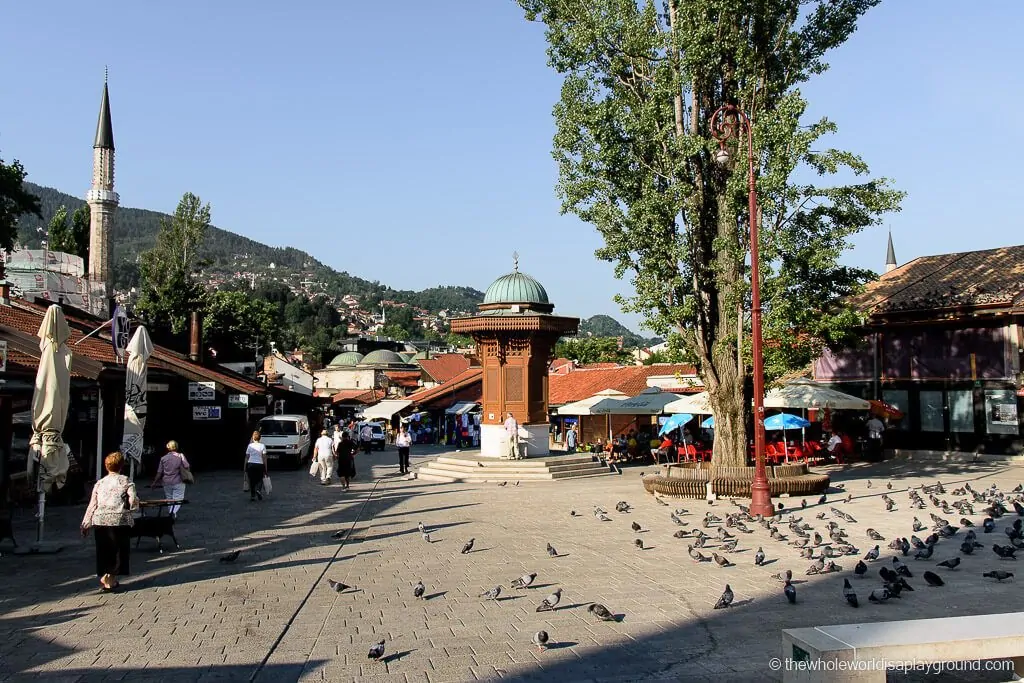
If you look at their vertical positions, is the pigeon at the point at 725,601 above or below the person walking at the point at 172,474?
below

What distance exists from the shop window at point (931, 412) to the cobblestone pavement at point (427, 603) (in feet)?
45.2

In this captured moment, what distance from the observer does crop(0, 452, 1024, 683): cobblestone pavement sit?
6.61 m

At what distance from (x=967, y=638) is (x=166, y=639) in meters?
6.34

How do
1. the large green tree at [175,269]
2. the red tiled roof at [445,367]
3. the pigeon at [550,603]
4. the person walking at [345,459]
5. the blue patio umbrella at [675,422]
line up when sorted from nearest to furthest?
the pigeon at [550,603], the person walking at [345,459], the blue patio umbrella at [675,422], the large green tree at [175,269], the red tiled roof at [445,367]

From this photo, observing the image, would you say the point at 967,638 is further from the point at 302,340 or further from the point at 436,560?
the point at 302,340

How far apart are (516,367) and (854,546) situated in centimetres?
1486

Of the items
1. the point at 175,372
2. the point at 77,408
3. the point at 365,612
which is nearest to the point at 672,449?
the point at 175,372

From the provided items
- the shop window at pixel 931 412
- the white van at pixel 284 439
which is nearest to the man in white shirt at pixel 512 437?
the white van at pixel 284 439

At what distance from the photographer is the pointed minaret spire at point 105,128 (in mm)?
67988

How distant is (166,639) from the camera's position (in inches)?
287

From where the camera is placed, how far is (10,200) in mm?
34031

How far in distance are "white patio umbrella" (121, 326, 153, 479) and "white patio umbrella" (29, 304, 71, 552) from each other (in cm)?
198

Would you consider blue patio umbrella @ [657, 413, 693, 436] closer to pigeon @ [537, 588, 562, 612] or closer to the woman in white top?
the woman in white top

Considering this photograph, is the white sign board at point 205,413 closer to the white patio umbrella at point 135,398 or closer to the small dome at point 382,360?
the white patio umbrella at point 135,398
